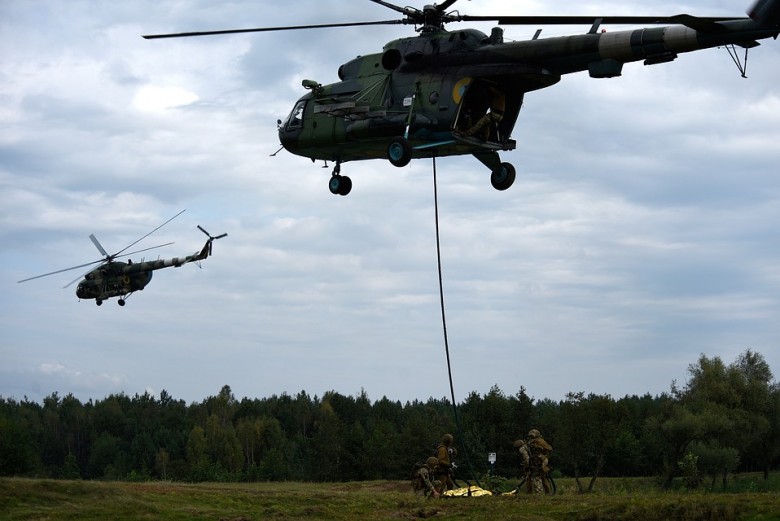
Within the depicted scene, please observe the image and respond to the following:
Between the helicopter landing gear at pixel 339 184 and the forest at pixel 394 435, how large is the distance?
821 centimetres

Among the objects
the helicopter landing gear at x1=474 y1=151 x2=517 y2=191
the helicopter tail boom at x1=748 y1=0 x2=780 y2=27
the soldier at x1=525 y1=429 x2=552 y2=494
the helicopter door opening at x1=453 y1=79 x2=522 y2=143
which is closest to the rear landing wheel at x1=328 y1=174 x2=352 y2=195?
the helicopter landing gear at x1=474 y1=151 x2=517 y2=191

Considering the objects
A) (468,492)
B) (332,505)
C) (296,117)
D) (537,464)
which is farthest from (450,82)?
(332,505)

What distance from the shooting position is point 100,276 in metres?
67.7

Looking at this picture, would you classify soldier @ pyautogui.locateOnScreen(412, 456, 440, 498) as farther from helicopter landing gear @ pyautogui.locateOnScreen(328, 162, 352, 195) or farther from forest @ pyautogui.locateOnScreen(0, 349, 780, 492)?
helicopter landing gear @ pyautogui.locateOnScreen(328, 162, 352, 195)

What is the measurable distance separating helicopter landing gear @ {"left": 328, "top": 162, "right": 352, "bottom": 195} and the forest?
8.21 m

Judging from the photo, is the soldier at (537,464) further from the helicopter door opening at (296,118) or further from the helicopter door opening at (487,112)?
the helicopter door opening at (296,118)

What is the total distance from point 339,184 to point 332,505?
980cm

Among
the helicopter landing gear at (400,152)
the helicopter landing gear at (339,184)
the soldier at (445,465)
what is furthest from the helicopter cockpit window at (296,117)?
the soldier at (445,465)

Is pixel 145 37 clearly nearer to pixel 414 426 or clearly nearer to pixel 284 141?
pixel 284 141

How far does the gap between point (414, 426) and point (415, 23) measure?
5785 centimetres

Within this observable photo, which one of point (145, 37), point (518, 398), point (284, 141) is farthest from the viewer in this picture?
point (518, 398)

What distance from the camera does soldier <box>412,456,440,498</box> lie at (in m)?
25.7

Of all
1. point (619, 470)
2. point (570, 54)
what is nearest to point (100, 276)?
point (619, 470)

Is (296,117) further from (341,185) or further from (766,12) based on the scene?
(766,12)
